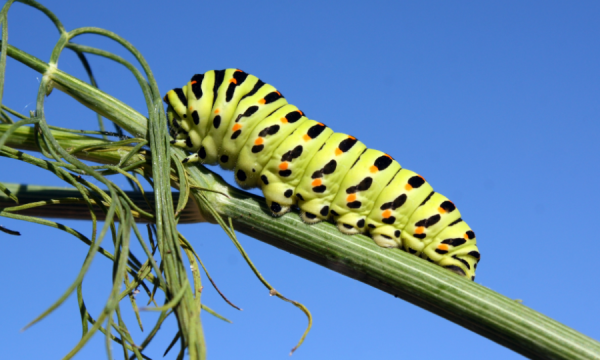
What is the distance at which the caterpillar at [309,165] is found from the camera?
3.51 m

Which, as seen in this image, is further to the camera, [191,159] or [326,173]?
[326,173]

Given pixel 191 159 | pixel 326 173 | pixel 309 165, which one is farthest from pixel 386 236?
pixel 191 159

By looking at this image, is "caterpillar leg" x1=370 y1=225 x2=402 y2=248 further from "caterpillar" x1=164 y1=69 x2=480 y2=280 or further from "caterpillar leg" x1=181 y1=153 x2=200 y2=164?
"caterpillar leg" x1=181 y1=153 x2=200 y2=164

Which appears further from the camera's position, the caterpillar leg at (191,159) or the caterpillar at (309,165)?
the caterpillar at (309,165)

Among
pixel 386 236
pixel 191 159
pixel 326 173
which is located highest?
pixel 326 173

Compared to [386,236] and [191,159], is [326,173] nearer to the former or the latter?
[386,236]

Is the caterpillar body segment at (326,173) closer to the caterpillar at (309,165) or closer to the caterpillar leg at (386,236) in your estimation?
the caterpillar at (309,165)

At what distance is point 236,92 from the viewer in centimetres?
363

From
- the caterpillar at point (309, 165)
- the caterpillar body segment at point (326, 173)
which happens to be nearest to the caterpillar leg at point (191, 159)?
the caterpillar at point (309, 165)

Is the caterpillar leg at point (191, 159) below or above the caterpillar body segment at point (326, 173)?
below

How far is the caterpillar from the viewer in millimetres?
3514

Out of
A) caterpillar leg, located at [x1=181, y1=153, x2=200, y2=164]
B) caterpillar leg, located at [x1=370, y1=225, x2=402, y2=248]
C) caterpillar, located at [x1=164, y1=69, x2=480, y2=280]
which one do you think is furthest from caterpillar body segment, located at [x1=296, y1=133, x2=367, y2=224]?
caterpillar leg, located at [x1=181, y1=153, x2=200, y2=164]

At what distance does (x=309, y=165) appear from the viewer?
3.57 meters

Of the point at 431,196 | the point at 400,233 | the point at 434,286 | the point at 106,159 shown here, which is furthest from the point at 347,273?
the point at 106,159
